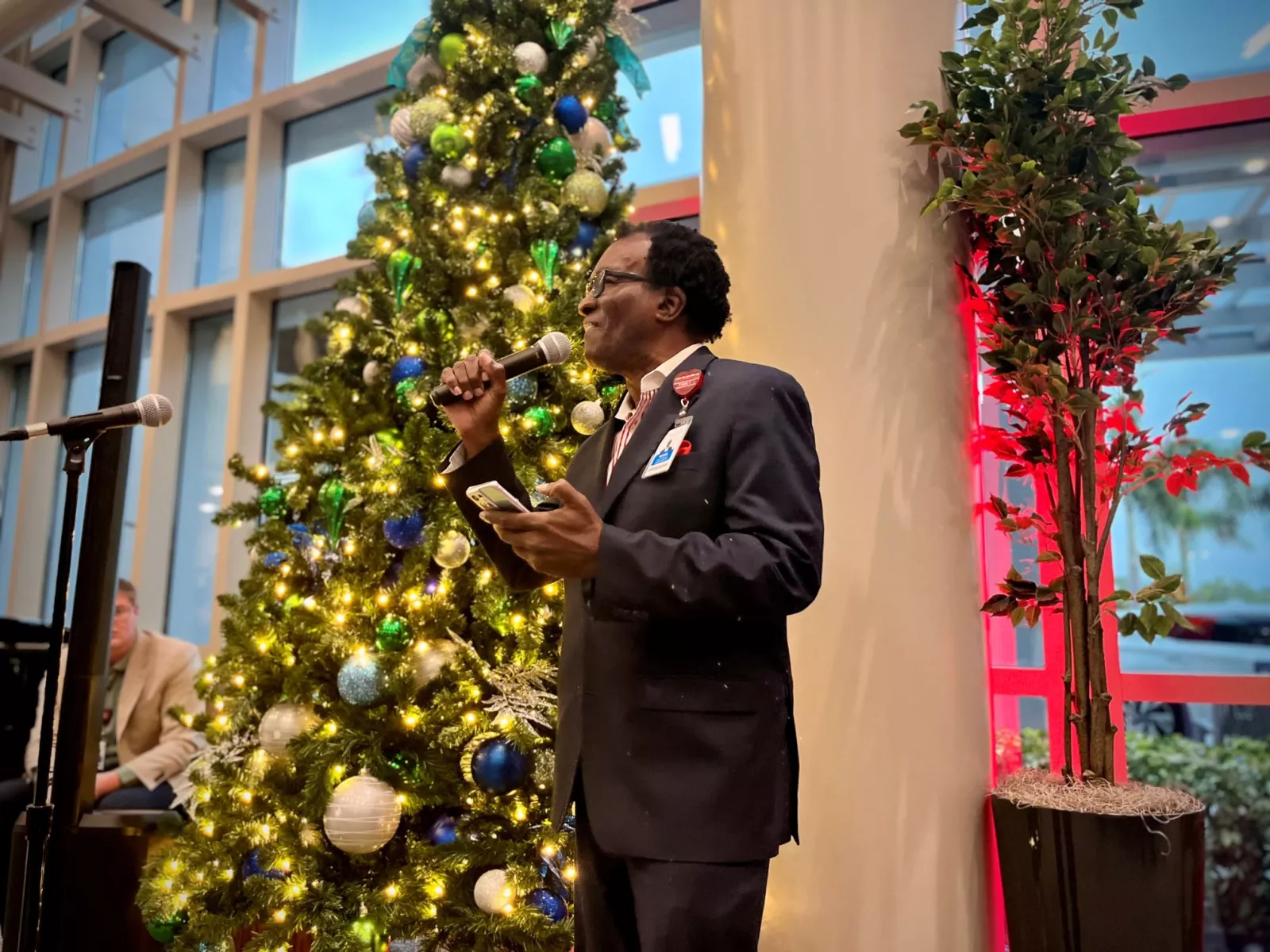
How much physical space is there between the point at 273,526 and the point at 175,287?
409cm

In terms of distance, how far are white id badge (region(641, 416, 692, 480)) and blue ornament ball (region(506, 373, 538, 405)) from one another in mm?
1214

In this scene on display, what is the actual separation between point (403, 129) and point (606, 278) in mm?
1626

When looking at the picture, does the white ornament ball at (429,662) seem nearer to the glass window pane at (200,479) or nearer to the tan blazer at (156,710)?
the tan blazer at (156,710)

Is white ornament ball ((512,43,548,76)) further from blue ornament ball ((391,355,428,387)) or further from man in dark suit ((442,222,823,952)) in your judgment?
man in dark suit ((442,222,823,952))

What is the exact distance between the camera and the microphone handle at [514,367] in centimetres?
→ 142

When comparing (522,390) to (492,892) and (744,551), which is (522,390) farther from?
(744,551)

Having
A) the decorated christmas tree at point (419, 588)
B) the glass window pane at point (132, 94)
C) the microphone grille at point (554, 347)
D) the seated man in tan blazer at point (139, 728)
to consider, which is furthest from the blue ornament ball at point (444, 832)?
the glass window pane at point (132, 94)

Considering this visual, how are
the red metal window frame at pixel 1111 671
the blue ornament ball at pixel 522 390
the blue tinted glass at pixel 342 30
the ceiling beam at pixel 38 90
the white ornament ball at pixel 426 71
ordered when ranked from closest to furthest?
the blue ornament ball at pixel 522 390
the red metal window frame at pixel 1111 671
the white ornament ball at pixel 426 71
the blue tinted glass at pixel 342 30
the ceiling beam at pixel 38 90

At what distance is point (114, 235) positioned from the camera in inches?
270

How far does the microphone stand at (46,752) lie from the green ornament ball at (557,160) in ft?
4.47

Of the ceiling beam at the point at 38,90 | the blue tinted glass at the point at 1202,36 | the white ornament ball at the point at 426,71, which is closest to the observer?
the white ornament ball at the point at 426,71

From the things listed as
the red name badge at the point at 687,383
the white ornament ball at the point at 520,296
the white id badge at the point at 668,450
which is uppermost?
the white ornament ball at the point at 520,296

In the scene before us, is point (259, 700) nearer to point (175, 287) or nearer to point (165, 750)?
point (165, 750)

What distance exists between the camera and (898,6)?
2.29 meters
